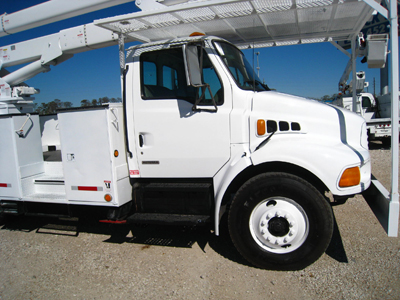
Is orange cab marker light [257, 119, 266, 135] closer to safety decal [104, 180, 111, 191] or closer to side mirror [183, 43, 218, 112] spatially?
side mirror [183, 43, 218, 112]

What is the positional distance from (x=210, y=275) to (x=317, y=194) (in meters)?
1.42

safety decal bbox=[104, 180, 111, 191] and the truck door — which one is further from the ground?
the truck door

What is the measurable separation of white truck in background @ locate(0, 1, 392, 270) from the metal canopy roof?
10 centimetres

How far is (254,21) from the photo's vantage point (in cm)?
391

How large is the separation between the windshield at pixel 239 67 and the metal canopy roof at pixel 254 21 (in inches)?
14.4

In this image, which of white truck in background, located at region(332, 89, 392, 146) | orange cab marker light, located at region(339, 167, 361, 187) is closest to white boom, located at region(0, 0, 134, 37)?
orange cab marker light, located at region(339, 167, 361, 187)

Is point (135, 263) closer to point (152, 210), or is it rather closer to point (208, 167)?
point (152, 210)

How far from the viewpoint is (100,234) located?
4500mm

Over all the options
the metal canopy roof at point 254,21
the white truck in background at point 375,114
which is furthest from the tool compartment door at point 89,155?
the white truck in background at point 375,114

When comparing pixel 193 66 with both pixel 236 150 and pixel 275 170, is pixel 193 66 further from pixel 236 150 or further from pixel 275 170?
pixel 275 170

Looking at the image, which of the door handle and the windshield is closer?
the windshield

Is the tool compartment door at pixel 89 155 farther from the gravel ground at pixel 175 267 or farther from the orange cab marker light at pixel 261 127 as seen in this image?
the orange cab marker light at pixel 261 127

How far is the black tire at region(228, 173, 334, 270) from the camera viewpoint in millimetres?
3010

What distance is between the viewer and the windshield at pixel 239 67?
3469 millimetres
